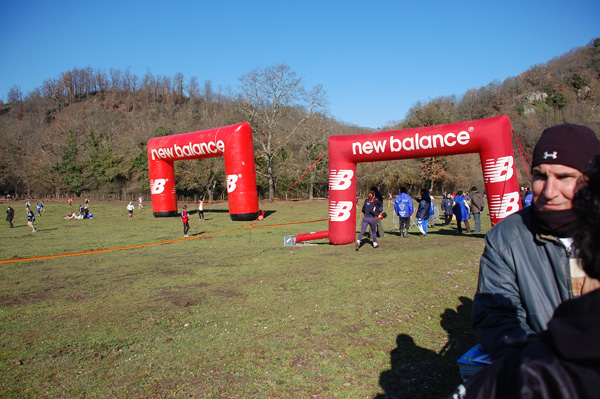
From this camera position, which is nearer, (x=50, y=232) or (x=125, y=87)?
(x=50, y=232)

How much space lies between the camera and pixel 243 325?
5582 millimetres

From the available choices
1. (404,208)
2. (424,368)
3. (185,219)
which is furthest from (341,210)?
(424,368)

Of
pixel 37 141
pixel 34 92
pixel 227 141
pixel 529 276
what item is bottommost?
pixel 529 276

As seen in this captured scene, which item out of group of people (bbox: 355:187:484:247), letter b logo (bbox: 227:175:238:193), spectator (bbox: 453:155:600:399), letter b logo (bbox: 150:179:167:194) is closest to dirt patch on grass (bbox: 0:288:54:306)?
group of people (bbox: 355:187:484:247)

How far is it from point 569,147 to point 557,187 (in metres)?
0.17

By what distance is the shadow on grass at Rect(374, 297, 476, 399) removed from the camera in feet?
12.3

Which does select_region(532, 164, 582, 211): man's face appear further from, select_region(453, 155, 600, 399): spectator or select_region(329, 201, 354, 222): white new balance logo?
select_region(329, 201, 354, 222): white new balance logo

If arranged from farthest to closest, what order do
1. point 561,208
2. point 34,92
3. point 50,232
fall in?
point 34,92 → point 50,232 → point 561,208

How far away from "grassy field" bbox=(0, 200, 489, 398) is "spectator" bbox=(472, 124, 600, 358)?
2.38m

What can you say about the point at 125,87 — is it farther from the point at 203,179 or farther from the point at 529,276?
the point at 529,276

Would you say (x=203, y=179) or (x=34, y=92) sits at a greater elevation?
(x=34, y=92)

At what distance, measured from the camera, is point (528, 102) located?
6662 cm

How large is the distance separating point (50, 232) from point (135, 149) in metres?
27.1

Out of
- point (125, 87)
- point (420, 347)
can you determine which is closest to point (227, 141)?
point (420, 347)
